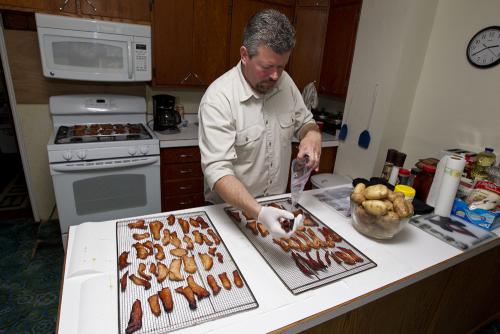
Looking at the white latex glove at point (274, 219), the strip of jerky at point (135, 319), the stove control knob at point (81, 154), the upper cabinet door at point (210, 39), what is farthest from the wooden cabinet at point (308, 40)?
the strip of jerky at point (135, 319)

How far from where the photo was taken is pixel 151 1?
2.11m

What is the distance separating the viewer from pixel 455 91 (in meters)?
1.93

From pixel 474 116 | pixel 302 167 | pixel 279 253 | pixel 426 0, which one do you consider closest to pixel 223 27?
pixel 426 0

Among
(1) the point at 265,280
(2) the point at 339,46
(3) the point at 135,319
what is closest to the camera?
(3) the point at 135,319

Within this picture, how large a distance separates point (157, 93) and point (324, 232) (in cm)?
213

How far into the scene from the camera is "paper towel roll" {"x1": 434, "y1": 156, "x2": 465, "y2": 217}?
1252 mm

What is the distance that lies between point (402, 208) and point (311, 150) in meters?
0.40

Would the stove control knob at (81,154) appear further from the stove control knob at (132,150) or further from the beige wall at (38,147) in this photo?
the beige wall at (38,147)

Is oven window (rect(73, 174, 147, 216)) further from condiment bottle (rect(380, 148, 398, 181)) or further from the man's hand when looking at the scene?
condiment bottle (rect(380, 148, 398, 181))

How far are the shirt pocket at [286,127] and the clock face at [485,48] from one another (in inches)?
50.4

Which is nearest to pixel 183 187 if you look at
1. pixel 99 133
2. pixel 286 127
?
pixel 99 133

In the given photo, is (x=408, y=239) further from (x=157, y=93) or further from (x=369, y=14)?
(x=157, y=93)

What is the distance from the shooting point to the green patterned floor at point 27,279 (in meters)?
1.66

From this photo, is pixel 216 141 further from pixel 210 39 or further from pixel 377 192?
pixel 210 39
